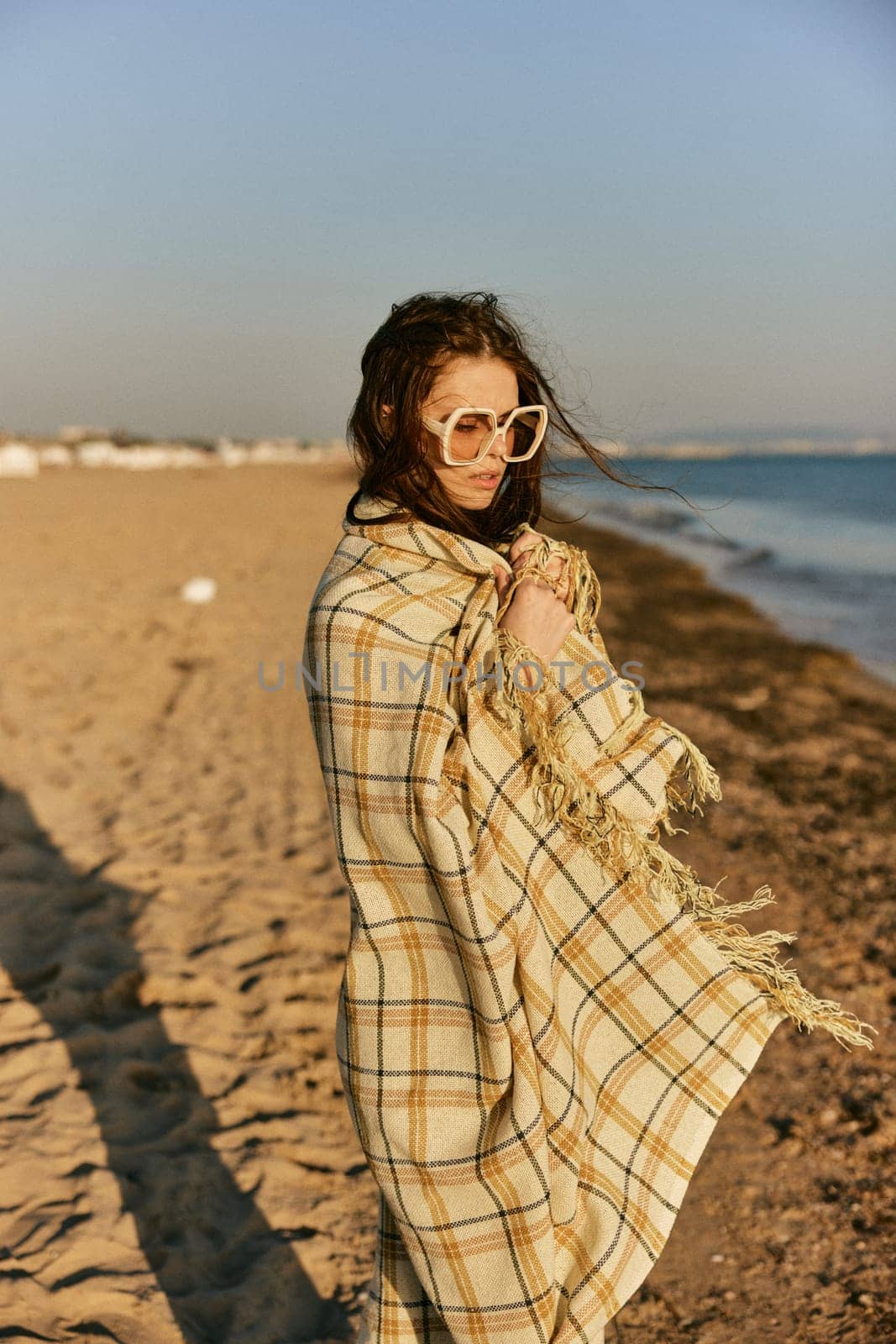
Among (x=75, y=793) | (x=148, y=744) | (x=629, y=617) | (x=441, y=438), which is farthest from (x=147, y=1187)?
(x=629, y=617)

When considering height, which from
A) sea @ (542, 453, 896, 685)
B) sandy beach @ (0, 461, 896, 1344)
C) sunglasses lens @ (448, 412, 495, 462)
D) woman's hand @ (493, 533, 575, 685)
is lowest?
sandy beach @ (0, 461, 896, 1344)

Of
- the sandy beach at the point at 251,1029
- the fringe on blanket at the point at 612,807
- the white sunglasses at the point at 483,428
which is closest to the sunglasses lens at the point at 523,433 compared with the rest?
the white sunglasses at the point at 483,428

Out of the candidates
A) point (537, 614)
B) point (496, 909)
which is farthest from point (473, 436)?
point (496, 909)

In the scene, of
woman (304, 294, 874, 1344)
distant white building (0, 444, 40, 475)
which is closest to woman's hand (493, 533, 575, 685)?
woman (304, 294, 874, 1344)

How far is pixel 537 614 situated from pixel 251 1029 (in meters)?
2.48

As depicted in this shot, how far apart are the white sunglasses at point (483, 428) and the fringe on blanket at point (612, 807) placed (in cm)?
14

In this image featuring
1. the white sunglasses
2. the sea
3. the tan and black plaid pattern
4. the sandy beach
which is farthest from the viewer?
the sandy beach

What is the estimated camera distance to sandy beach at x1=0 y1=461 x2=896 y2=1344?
2.43 meters

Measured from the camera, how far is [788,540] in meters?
22.3

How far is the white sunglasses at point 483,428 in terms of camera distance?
1515 mm

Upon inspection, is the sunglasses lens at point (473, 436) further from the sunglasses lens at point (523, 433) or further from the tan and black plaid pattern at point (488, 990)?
the tan and black plaid pattern at point (488, 990)

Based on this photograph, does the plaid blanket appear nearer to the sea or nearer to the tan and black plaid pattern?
the tan and black plaid pattern

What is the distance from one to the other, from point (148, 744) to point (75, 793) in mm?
904

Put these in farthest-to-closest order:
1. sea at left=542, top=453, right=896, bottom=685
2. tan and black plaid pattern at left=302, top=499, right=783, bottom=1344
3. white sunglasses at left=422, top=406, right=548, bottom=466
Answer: sea at left=542, top=453, right=896, bottom=685
white sunglasses at left=422, top=406, right=548, bottom=466
tan and black plaid pattern at left=302, top=499, right=783, bottom=1344
